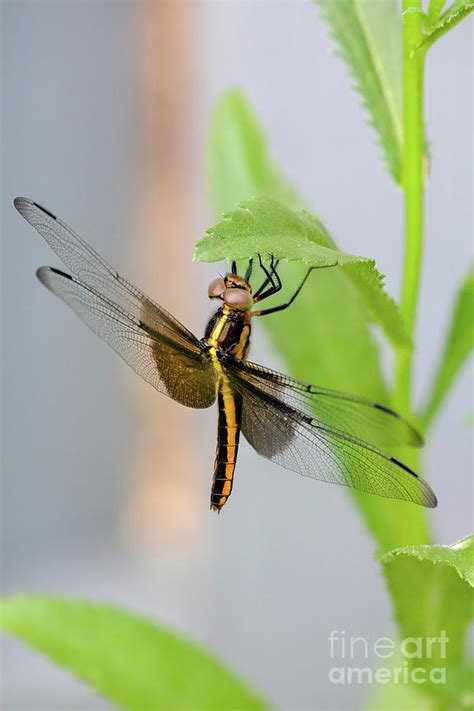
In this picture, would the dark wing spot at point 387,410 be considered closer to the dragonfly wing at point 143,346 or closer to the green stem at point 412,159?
the green stem at point 412,159

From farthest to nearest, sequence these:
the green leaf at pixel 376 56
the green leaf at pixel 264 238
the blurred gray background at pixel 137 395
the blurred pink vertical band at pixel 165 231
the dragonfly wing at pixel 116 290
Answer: the blurred pink vertical band at pixel 165 231 → the blurred gray background at pixel 137 395 → the dragonfly wing at pixel 116 290 → the green leaf at pixel 376 56 → the green leaf at pixel 264 238

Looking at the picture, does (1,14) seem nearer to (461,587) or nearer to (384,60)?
(384,60)

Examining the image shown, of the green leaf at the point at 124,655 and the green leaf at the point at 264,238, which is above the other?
the green leaf at the point at 264,238

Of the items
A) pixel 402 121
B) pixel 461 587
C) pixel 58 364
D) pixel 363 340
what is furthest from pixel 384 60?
pixel 58 364

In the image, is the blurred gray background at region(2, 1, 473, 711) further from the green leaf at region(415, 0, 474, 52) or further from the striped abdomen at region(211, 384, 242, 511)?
the green leaf at region(415, 0, 474, 52)

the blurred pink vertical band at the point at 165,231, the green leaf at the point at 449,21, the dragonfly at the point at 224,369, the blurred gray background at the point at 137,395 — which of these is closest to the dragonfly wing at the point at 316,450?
the dragonfly at the point at 224,369

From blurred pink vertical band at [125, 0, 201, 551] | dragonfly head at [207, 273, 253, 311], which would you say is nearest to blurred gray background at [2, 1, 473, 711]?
blurred pink vertical band at [125, 0, 201, 551]

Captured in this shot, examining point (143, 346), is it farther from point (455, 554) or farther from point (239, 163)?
point (455, 554)

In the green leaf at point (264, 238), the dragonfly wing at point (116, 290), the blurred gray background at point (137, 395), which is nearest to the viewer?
the green leaf at point (264, 238)
